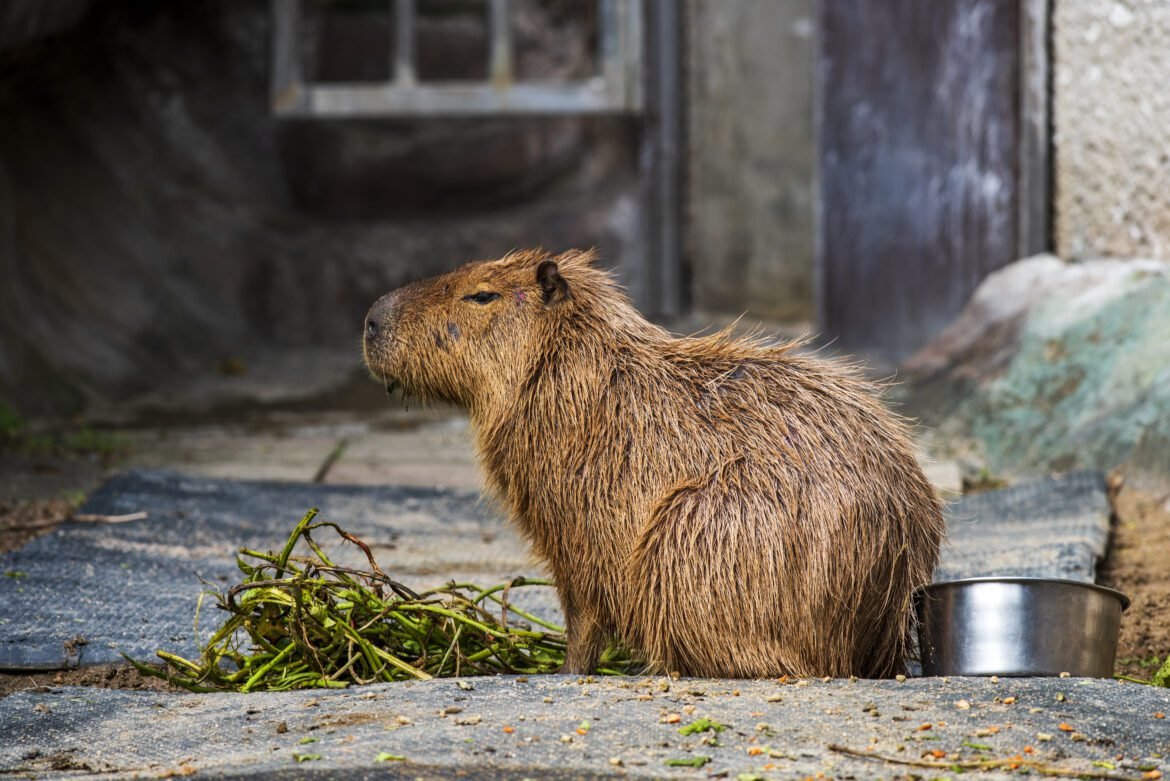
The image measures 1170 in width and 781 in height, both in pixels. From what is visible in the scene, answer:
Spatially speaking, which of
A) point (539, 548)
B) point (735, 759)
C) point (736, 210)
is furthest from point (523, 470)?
point (736, 210)

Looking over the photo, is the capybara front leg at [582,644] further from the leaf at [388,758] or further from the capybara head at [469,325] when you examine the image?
the leaf at [388,758]

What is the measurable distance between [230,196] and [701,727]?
26.9 ft

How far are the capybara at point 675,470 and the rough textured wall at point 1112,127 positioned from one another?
9.26ft

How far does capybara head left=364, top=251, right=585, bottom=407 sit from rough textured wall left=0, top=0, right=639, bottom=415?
16.3 feet

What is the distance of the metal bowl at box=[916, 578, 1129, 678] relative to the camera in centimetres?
262

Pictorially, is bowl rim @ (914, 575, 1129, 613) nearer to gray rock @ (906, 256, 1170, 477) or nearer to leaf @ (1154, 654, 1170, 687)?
leaf @ (1154, 654, 1170, 687)

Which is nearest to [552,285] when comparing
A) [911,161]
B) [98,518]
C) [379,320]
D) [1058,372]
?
[379,320]

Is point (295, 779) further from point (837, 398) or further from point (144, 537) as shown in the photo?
point (144, 537)

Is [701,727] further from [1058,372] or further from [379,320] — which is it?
[1058,372]

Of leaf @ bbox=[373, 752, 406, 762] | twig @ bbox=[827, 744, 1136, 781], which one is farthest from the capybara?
leaf @ bbox=[373, 752, 406, 762]

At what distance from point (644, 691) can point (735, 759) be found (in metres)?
0.43

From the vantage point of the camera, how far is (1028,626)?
2.64 meters

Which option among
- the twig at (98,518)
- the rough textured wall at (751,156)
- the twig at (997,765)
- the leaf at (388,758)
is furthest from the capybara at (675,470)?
the rough textured wall at (751,156)

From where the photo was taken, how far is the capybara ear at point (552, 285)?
300 cm
